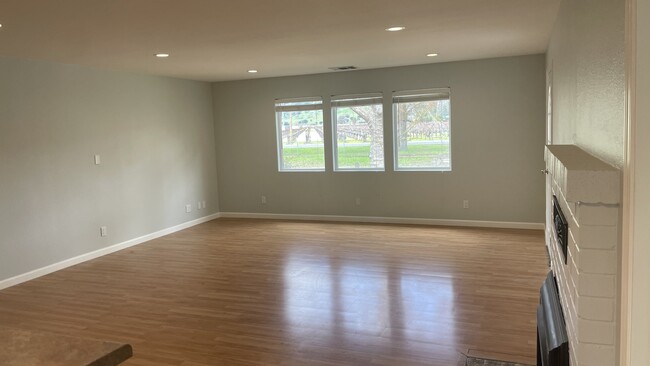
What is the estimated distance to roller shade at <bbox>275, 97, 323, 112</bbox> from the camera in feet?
24.5

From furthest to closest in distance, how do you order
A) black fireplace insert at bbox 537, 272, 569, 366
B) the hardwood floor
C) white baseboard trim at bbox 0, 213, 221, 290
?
white baseboard trim at bbox 0, 213, 221, 290 < the hardwood floor < black fireplace insert at bbox 537, 272, 569, 366

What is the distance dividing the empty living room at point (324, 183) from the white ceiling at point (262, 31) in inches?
1.3

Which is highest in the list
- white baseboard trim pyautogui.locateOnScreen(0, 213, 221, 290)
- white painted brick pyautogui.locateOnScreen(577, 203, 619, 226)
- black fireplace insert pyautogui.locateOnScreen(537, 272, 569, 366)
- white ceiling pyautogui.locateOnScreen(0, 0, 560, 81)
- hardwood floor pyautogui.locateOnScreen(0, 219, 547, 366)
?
white ceiling pyautogui.locateOnScreen(0, 0, 560, 81)

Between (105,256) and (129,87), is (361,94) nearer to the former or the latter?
(129,87)

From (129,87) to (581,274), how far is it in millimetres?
6181

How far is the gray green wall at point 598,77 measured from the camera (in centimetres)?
128

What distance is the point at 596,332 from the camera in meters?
1.34

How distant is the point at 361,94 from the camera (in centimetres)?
716

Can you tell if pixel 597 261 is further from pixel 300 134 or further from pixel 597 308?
pixel 300 134

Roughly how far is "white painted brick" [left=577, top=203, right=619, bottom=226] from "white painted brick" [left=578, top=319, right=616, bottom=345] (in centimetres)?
27

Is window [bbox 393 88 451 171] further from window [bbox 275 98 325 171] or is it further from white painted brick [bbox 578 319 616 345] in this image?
white painted brick [bbox 578 319 616 345]

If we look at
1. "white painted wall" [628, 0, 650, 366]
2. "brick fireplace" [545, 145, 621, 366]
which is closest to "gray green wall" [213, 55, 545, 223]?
"brick fireplace" [545, 145, 621, 366]

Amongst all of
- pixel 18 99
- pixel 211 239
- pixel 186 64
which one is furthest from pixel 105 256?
pixel 186 64

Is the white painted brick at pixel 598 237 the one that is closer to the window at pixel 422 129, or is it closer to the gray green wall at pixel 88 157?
the gray green wall at pixel 88 157
